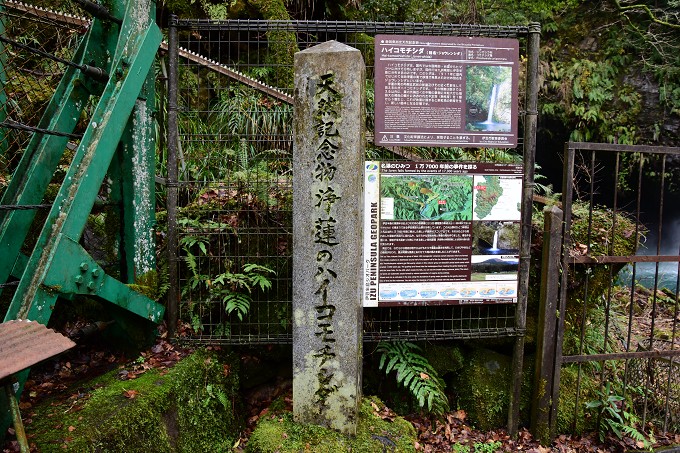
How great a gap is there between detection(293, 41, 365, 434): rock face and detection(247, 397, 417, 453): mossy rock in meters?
0.09

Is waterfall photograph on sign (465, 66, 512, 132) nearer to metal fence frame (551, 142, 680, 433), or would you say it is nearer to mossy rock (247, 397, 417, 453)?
metal fence frame (551, 142, 680, 433)

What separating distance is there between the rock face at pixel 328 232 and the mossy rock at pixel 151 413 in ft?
2.82

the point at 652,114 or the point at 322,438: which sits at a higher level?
the point at 652,114

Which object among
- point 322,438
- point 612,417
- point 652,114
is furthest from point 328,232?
point 652,114

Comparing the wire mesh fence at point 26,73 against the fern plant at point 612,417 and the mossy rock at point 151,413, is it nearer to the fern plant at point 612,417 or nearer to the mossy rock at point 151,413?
the mossy rock at point 151,413

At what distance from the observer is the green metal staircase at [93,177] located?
9.87ft

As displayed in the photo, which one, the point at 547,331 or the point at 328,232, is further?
the point at 547,331

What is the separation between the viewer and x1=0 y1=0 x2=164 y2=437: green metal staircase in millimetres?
3008

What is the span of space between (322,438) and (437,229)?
83.2 inches

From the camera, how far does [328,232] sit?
3455mm

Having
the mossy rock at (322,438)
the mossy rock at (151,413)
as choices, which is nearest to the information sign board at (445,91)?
the mossy rock at (322,438)

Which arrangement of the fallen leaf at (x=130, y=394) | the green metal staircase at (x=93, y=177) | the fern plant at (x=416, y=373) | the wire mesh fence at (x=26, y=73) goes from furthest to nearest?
the fern plant at (x=416, y=373) → the wire mesh fence at (x=26, y=73) → the fallen leaf at (x=130, y=394) → the green metal staircase at (x=93, y=177)

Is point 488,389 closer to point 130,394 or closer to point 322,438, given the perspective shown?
point 322,438

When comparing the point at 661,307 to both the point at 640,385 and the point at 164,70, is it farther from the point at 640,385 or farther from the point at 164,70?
the point at 164,70
